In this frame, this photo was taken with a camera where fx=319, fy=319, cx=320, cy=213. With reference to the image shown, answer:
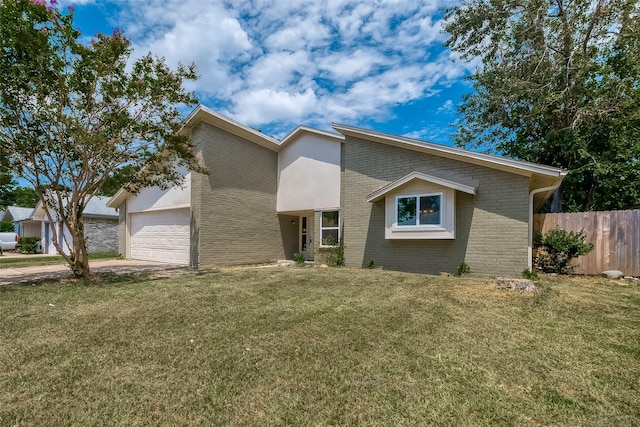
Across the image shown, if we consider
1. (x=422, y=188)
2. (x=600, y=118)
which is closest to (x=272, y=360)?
(x=422, y=188)

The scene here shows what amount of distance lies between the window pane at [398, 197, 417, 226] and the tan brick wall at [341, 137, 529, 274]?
785 millimetres

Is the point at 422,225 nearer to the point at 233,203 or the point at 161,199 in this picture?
the point at 233,203

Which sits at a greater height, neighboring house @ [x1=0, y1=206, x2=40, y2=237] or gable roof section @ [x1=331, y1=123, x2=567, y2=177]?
gable roof section @ [x1=331, y1=123, x2=567, y2=177]

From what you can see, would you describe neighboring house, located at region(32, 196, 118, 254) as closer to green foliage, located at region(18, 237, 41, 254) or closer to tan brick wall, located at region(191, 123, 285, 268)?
green foliage, located at region(18, 237, 41, 254)

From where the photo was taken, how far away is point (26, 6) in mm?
7277

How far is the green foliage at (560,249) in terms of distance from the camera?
9352mm

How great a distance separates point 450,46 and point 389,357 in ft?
54.8

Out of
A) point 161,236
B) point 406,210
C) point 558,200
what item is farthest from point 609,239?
point 161,236

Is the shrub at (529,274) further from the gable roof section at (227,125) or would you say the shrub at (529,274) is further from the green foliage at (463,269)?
the gable roof section at (227,125)

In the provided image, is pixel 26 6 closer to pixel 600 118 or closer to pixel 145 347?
pixel 145 347

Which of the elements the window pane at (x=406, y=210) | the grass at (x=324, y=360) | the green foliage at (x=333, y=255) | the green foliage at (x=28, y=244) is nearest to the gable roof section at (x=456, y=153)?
the window pane at (x=406, y=210)

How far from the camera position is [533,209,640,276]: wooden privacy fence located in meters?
9.01

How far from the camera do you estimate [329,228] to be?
13.3m

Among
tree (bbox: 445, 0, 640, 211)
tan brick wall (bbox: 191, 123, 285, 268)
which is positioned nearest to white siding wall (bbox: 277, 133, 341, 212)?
tan brick wall (bbox: 191, 123, 285, 268)
